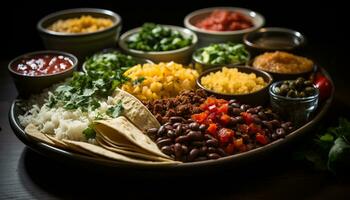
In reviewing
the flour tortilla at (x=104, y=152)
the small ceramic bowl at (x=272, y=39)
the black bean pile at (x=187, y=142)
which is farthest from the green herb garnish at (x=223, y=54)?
the flour tortilla at (x=104, y=152)

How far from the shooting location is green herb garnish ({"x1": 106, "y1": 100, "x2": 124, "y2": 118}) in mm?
3478

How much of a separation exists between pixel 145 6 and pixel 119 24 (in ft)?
2.78

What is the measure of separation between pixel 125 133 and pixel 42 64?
150 centimetres

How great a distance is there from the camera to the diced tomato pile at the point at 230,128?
3229 millimetres

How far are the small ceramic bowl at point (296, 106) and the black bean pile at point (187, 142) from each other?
2.14ft

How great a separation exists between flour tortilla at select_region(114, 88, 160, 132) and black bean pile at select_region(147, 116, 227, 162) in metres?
0.09

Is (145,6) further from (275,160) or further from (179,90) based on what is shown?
(275,160)

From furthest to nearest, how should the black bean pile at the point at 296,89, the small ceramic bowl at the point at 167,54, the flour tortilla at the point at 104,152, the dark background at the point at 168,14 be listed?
the dark background at the point at 168,14 → the small ceramic bowl at the point at 167,54 → the black bean pile at the point at 296,89 → the flour tortilla at the point at 104,152

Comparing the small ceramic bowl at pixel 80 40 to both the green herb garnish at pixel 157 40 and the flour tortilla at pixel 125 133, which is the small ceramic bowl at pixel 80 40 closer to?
the green herb garnish at pixel 157 40

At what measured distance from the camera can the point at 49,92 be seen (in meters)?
3.83

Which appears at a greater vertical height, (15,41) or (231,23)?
(231,23)

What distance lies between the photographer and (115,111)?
3490mm

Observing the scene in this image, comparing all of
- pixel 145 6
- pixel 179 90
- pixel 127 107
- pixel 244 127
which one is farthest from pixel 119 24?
pixel 244 127

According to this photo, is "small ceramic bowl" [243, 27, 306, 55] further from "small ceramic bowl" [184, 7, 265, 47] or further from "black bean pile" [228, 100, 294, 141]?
"black bean pile" [228, 100, 294, 141]
